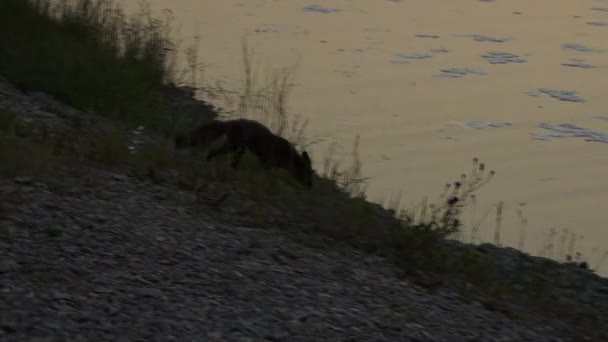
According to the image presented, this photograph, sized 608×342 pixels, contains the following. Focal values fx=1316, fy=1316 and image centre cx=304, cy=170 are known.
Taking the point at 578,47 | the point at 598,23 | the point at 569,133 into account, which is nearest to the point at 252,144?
the point at 569,133

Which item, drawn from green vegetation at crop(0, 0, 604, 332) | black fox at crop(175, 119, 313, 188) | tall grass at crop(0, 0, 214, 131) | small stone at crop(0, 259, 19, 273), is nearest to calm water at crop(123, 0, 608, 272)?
green vegetation at crop(0, 0, 604, 332)

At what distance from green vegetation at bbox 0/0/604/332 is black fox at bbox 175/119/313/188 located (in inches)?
4.9

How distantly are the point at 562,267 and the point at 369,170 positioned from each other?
2810 millimetres

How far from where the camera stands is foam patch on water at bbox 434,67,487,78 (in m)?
16.6

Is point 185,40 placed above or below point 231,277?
above

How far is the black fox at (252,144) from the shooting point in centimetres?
965

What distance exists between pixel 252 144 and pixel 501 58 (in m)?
8.46

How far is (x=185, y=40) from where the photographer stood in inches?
677

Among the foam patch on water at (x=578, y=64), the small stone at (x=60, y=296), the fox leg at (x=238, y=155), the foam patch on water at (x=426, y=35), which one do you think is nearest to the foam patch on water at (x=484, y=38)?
the foam patch on water at (x=426, y=35)

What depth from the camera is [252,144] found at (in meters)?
9.65

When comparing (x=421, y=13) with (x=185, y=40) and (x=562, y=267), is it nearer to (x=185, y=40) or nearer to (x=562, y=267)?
(x=185, y=40)

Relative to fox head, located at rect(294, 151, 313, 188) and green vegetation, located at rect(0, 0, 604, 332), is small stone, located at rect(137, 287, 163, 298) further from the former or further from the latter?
fox head, located at rect(294, 151, 313, 188)

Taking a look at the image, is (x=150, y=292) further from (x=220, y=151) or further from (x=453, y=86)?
(x=453, y=86)

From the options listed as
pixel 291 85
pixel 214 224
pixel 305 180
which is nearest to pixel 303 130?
pixel 291 85
